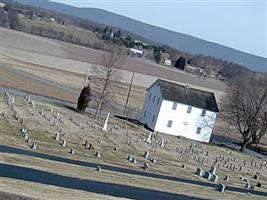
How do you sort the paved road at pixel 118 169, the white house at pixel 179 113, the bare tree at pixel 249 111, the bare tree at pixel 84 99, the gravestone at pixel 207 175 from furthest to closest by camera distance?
the bare tree at pixel 249 111 < the white house at pixel 179 113 < the bare tree at pixel 84 99 < the gravestone at pixel 207 175 < the paved road at pixel 118 169

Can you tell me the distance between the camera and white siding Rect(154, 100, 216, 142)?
76.5m

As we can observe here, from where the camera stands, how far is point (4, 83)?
83312mm

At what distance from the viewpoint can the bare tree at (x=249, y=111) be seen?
263ft

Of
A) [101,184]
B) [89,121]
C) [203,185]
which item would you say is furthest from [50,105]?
[101,184]

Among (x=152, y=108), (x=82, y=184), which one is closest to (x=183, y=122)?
(x=152, y=108)

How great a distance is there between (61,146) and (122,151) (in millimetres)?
6718

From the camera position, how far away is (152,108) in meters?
78.9

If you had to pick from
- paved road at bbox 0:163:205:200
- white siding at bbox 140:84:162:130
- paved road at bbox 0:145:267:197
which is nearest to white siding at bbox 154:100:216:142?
white siding at bbox 140:84:162:130

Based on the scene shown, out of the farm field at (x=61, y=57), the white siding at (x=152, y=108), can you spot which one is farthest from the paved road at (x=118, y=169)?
the farm field at (x=61, y=57)

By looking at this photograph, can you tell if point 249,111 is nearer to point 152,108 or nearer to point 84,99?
point 152,108

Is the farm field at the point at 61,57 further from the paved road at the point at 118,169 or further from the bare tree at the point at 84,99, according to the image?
the paved road at the point at 118,169

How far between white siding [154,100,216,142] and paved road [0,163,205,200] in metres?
48.6

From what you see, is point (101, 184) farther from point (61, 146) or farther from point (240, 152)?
point (240, 152)

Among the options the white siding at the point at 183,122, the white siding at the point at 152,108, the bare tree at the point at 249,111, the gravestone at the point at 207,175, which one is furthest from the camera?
the bare tree at the point at 249,111
